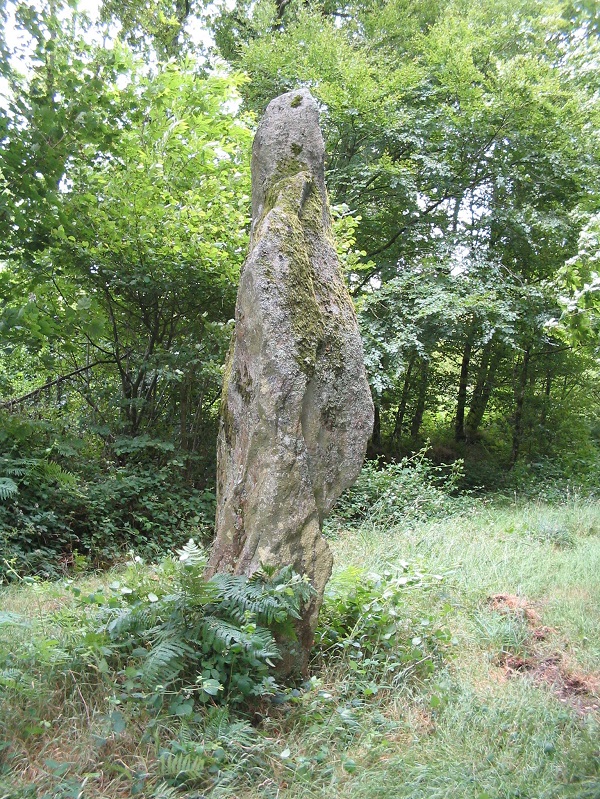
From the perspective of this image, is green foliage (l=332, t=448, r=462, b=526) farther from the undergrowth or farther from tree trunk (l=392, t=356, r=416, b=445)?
the undergrowth

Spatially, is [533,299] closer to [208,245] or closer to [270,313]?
[208,245]

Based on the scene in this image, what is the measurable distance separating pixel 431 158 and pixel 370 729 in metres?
10.4

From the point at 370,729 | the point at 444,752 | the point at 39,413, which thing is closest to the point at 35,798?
the point at 370,729

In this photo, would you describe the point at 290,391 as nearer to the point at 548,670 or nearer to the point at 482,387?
the point at 548,670

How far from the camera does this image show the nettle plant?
2727mm

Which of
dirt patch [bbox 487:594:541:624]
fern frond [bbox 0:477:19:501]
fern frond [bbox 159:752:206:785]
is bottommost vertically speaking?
fern frond [bbox 159:752:206:785]

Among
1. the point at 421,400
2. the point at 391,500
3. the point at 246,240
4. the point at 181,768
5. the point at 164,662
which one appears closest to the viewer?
the point at 181,768

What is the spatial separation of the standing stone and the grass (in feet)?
→ 1.63

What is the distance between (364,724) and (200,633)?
2.97ft

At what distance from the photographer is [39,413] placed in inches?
290

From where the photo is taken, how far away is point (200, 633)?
115 inches

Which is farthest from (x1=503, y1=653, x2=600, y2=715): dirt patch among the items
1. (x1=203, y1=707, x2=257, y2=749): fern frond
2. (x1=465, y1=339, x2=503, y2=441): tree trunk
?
(x1=465, y1=339, x2=503, y2=441): tree trunk

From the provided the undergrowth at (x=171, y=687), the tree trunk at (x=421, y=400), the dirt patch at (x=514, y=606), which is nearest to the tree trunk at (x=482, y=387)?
the tree trunk at (x=421, y=400)

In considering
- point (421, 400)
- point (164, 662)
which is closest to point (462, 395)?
point (421, 400)
